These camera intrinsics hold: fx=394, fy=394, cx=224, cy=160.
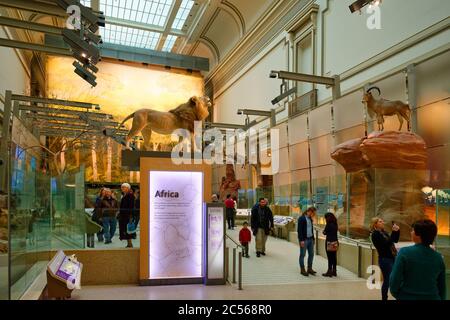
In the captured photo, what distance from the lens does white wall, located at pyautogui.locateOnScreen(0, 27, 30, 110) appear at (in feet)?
54.0

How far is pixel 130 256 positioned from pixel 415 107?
26.9ft

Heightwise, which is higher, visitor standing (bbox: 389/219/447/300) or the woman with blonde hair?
visitor standing (bbox: 389/219/447/300)

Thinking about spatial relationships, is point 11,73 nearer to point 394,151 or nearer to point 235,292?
point 235,292

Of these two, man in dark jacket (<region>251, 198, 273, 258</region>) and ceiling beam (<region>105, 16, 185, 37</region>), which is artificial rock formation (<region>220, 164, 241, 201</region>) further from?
man in dark jacket (<region>251, 198, 273, 258</region>)

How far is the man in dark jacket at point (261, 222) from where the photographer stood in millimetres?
10227

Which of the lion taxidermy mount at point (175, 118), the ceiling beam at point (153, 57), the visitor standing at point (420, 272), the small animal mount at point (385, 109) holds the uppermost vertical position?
the ceiling beam at point (153, 57)

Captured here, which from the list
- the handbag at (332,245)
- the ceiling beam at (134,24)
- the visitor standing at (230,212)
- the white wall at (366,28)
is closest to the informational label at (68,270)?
the handbag at (332,245)

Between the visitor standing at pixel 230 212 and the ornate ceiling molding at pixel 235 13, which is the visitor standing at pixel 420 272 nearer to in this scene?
the visitor standing at pixel 230 212

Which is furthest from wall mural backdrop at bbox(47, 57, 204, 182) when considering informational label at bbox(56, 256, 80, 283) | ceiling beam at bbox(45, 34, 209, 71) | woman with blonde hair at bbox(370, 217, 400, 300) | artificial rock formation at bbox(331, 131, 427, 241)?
woman with blonde hair at bbox(370, 217, 400, 300)

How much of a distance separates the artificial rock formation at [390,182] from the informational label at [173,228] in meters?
4.01

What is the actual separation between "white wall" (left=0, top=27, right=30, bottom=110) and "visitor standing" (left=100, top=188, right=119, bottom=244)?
9.55 metres

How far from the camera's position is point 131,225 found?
8.09m

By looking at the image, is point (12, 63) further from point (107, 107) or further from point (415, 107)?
point (415, 107)
